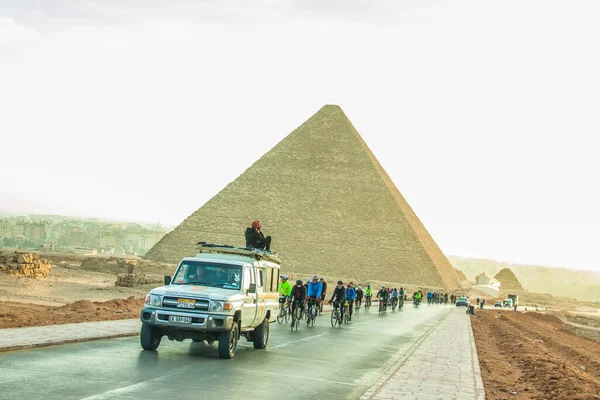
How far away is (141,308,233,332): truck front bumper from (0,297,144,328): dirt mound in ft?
12.9

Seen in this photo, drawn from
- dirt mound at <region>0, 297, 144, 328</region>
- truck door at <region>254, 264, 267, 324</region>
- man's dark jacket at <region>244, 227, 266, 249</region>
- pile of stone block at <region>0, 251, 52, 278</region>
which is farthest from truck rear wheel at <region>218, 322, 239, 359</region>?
pile of stone block at <region>0, 251, 52, 278</region>

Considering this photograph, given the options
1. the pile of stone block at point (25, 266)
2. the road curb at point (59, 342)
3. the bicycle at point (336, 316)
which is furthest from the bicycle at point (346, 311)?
the pile of stone block at point (25, 266)

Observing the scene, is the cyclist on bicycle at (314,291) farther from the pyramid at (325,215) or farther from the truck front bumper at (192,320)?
the pyramid at (325,215)

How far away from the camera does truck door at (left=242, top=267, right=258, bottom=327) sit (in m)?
13.9

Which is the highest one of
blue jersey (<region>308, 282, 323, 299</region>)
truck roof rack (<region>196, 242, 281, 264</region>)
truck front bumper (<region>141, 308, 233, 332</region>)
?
truck roof rack (<region>196, 242, 281, 264</region>)

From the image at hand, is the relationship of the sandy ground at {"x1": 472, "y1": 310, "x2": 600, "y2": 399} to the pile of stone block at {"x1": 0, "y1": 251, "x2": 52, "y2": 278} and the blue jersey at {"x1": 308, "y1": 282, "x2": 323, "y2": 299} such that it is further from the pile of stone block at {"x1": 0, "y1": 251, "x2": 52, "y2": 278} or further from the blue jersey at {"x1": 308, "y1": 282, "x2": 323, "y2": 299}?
the pile of stone block at {"x1": 0, "y1": 251, "x2": 52, "y2": 278}

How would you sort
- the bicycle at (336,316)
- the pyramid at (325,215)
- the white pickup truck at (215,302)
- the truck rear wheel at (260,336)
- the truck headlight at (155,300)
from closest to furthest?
the white pickup truck at (215,302) < the truck headlight at (155,300) < the truck rear wheel at (260,336) < the bicycle at (336,316) < the pyramid at (325,215)

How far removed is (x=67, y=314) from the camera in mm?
20031

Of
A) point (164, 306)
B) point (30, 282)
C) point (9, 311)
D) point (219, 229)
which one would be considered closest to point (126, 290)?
point (30, 282)

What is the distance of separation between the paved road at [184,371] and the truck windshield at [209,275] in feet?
3.50

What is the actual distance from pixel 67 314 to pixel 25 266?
24036mm

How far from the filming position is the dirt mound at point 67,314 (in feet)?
56.3

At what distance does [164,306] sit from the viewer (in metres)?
13.0

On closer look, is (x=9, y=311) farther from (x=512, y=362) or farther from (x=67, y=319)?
(x=512, y=362)
